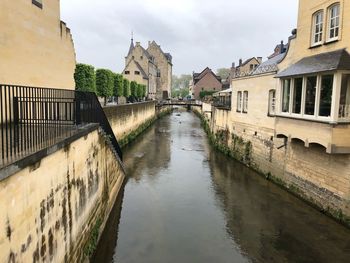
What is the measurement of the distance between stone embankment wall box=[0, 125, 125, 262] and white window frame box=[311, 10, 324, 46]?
973 cm

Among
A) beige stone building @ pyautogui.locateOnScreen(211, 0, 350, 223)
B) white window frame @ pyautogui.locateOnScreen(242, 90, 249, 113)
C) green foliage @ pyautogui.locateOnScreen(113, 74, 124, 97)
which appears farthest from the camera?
green foliage @ pyautogui.locateOnScreen(113, 74, 124, 97)

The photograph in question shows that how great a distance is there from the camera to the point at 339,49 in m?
11.8

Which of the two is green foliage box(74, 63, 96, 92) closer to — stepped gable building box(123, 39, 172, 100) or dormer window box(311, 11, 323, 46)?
dormer window box(311, 11, 323, 46)

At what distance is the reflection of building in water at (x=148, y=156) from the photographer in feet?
65.8

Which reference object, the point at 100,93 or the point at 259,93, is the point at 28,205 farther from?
the point at 100,93

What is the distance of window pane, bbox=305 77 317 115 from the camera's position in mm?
12770

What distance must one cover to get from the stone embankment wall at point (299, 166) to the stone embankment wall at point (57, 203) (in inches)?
341

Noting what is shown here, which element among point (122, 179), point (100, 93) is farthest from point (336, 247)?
point (100, 93)

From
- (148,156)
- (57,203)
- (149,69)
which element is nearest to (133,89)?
(148,156)

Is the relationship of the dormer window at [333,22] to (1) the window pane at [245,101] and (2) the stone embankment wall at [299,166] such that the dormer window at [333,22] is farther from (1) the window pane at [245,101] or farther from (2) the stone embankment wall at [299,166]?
(1) the window pane at [245,101]

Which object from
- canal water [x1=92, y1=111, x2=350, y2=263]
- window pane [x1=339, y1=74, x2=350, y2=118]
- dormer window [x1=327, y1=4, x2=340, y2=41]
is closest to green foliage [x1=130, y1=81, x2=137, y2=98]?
canal water [x1=92, y1=111, x2=350, y2=263]

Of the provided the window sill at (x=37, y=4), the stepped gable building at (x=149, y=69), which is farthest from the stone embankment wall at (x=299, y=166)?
the stepped gable building at (x=149, y=69)

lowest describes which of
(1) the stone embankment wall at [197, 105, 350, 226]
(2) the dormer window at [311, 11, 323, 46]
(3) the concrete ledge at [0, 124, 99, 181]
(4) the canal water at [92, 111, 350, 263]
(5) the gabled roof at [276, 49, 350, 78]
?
(4) the canal water at [92, 111, 350, 263]

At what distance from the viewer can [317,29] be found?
44.0 feet
